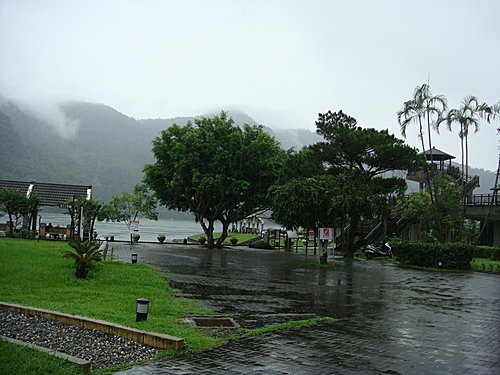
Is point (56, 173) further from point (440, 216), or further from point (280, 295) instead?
point (280, 295)

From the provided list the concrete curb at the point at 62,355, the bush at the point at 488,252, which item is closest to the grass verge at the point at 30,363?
the concrete curb at the point at 62,355

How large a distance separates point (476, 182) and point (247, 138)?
22.1 metres

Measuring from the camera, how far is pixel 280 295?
13.2m

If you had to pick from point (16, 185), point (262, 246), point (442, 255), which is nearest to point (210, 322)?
point (442, 255)

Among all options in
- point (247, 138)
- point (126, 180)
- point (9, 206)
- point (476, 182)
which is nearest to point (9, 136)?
point (9, 206)

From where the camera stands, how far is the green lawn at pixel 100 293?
8023 millimetres

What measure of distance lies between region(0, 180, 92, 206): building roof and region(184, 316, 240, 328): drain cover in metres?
27.9

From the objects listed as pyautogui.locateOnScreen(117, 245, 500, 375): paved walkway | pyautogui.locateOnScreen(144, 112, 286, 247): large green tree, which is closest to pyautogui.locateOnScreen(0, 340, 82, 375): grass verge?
pyautogui.locateOnScreen(117, 245, 500, 375): paved walkway

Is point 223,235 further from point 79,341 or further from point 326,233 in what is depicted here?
point 79,341

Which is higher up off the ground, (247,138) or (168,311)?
(247,138)

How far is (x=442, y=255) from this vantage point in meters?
25.1

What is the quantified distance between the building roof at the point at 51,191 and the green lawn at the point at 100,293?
64.5 feet

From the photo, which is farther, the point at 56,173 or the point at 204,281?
the point at 56,173

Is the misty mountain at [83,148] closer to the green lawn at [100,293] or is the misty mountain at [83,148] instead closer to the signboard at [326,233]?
the signboard at [326,233]
